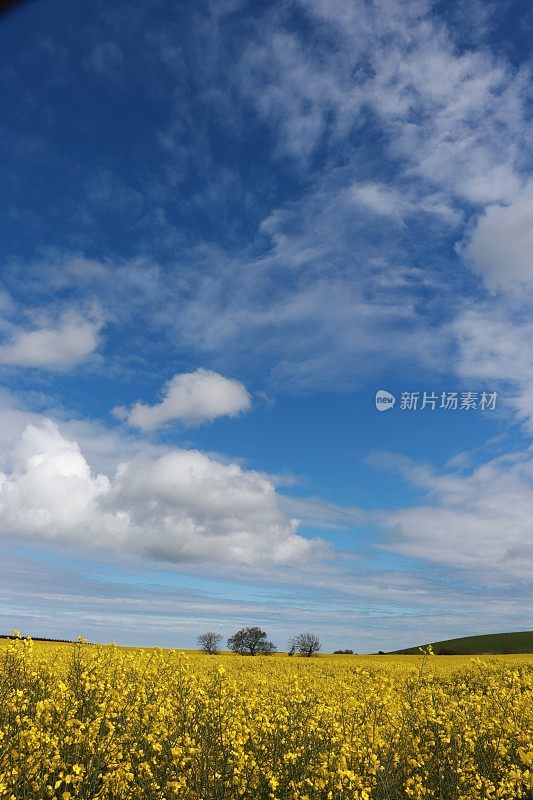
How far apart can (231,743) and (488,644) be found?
3693 inches

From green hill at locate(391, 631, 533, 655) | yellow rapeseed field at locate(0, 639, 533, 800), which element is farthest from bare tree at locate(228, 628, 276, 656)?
yellow rapeseed field at locate(0, 639, 533, 800)

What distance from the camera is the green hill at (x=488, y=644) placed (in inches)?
3199

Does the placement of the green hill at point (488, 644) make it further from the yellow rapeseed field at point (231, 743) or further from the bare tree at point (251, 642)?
the yellow rapeseed field at point (231, 743)

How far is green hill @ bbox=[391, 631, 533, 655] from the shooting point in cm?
8125

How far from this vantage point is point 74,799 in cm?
743

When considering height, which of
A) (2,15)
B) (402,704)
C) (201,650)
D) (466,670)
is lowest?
(201,650)

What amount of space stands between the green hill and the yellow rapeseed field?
76338 millimetres

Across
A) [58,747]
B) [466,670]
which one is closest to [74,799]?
[58,747]

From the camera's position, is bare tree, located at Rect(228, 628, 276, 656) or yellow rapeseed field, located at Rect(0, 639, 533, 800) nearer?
yellow rapeseed field, located at Rect(0, 639, 533, 800)

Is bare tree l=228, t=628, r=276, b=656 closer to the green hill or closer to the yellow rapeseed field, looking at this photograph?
the green hill

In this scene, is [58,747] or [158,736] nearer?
[58,747]

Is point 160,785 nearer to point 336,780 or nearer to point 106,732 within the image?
point 106,732

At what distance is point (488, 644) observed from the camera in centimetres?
8925

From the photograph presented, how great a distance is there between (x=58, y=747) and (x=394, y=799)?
200 inches
